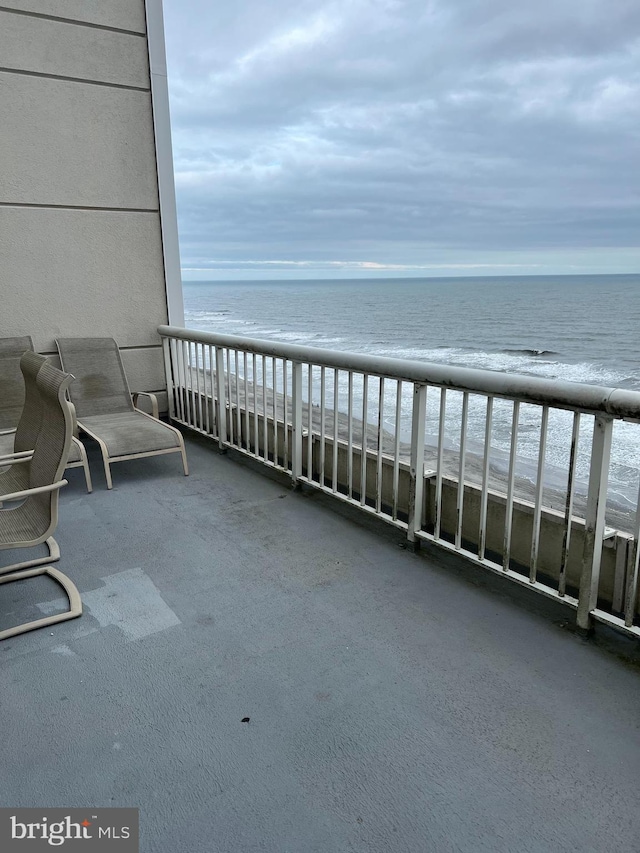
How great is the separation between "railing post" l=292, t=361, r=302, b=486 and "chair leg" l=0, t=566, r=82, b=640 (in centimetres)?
151

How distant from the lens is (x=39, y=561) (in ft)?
8.82

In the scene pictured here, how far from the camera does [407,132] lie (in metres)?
47.8

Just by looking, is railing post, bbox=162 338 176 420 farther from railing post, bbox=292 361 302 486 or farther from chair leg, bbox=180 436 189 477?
railing post, bbox=292 361 302 486

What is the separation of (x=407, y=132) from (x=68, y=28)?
49.3 metres

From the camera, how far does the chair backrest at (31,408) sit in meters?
2.49

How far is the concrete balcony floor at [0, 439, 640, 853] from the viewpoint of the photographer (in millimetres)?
1380

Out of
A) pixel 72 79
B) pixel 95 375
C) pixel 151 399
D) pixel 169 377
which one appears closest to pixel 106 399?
pixel 95 375

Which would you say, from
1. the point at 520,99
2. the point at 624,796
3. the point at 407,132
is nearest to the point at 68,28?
the point at 624,796

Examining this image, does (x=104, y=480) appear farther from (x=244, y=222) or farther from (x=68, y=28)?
(x=244, y=222)

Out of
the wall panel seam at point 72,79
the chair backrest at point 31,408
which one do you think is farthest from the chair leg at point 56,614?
the wall panel seam at point 72,79

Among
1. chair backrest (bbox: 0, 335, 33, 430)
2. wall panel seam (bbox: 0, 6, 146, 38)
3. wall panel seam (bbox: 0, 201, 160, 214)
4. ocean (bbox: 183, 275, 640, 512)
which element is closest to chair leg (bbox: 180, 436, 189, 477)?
chair backrest (bbox: 0, 335, 33, 430)

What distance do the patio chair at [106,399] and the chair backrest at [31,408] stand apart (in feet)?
4.22

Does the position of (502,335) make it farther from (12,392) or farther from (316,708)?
(316,708)

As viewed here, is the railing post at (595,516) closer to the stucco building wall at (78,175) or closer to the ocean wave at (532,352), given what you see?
the stucco building wall at (78,175)
